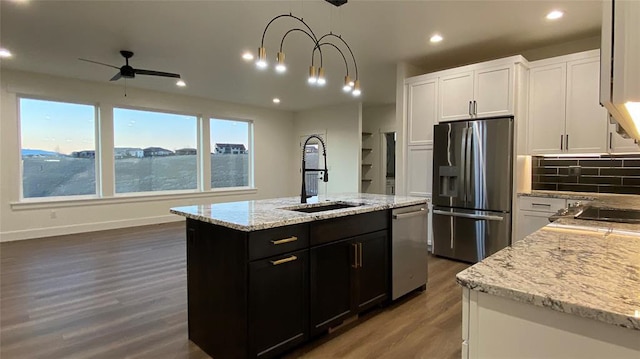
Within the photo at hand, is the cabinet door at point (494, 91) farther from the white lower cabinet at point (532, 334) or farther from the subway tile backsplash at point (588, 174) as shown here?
the white lower cabinet at point (532, 334)

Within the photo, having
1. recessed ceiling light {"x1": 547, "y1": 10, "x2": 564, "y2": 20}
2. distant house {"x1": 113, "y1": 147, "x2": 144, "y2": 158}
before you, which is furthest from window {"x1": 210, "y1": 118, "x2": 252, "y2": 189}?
recessed ceiling light {"x1": 547, "y1": 10, "x2": 564, "y2": 20}

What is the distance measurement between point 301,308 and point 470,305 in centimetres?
135

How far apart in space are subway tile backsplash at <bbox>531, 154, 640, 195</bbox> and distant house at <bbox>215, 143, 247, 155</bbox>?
620cm

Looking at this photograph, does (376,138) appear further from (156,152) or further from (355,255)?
→ (355,255)

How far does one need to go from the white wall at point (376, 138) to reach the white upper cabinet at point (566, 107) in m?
4.33

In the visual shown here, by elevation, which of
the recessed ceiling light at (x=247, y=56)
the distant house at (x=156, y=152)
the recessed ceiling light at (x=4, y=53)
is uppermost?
the recessed ceiling light at (x=247, y=56)

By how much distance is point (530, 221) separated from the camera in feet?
12.4

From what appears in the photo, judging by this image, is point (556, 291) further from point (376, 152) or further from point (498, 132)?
point (376, 152)

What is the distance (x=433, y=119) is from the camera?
4426mm

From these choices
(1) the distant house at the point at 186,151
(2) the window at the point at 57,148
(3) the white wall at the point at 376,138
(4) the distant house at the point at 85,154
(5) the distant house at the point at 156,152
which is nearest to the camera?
(2) the window at the point at 57,148

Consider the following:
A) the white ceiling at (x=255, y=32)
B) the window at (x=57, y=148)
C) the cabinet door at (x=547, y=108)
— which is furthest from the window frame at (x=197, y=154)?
the cabinet door at (x=547, y=108)

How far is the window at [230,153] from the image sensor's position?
7.83 metres

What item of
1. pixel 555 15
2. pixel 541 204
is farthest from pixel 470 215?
pixel 555 15

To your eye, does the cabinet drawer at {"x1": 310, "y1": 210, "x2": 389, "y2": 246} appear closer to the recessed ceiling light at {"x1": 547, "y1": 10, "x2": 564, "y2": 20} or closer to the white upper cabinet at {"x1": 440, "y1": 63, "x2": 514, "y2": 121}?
the white upper cabinet at {"x1": 440, "y1": 63, "x2": 514, "y2": 121}
